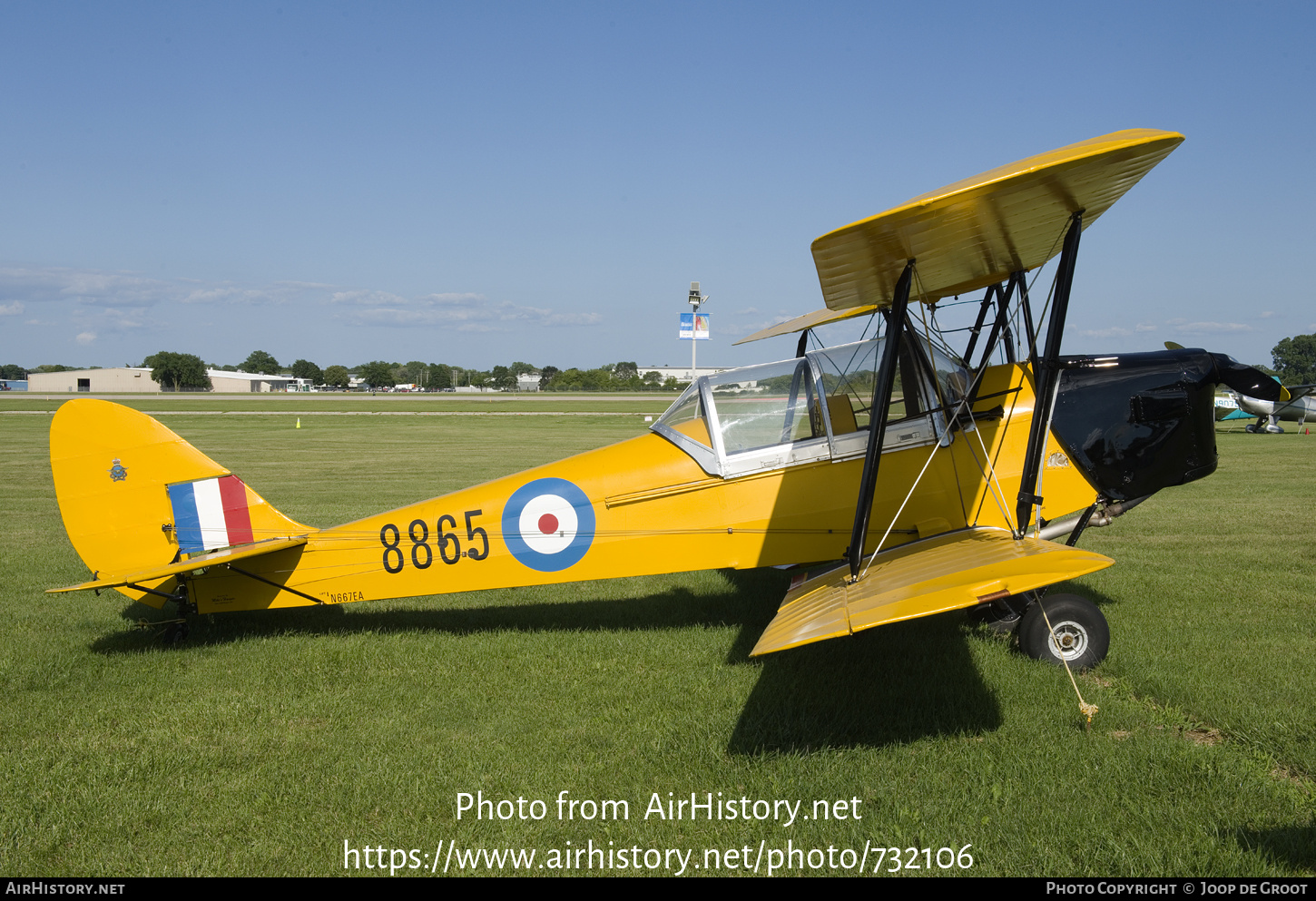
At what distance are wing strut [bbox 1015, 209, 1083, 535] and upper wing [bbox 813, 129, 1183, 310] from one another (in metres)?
0.22

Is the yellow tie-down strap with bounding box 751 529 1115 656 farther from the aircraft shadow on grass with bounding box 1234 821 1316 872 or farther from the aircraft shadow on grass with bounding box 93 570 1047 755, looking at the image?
the aircraft shadow on grass with bounding box 1234 821 1316 872

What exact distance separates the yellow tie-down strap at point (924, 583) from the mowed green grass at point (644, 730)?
25.1 inches

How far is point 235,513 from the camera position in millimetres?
6031

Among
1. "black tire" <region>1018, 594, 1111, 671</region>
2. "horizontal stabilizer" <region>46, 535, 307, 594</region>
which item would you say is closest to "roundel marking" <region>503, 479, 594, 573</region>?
"horizontal stabilizer" <region>46, 535, 307, 594</region>

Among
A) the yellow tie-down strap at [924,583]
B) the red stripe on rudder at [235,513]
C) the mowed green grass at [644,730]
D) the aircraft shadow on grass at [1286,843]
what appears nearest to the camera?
the aircraft shadow on grass at [1286,843]

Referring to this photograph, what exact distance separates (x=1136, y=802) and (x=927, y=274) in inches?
132

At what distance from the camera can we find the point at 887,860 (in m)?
3.17

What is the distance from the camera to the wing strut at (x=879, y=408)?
15.4 ft

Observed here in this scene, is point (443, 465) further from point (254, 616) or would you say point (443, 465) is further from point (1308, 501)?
point (1308, 501)

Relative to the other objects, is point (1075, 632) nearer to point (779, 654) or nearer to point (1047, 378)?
point (1047, 378)

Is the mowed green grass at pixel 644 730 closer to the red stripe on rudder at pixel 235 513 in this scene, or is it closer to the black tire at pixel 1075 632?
the black tire at pixel 1075 632

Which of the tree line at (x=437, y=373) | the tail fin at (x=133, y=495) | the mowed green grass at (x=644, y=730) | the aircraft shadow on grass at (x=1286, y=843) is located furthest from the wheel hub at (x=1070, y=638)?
the tree line at (x=437, y=373)

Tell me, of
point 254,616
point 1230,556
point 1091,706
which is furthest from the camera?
point 1230,556

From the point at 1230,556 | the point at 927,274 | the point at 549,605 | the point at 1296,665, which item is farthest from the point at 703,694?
the point at 1230,556
